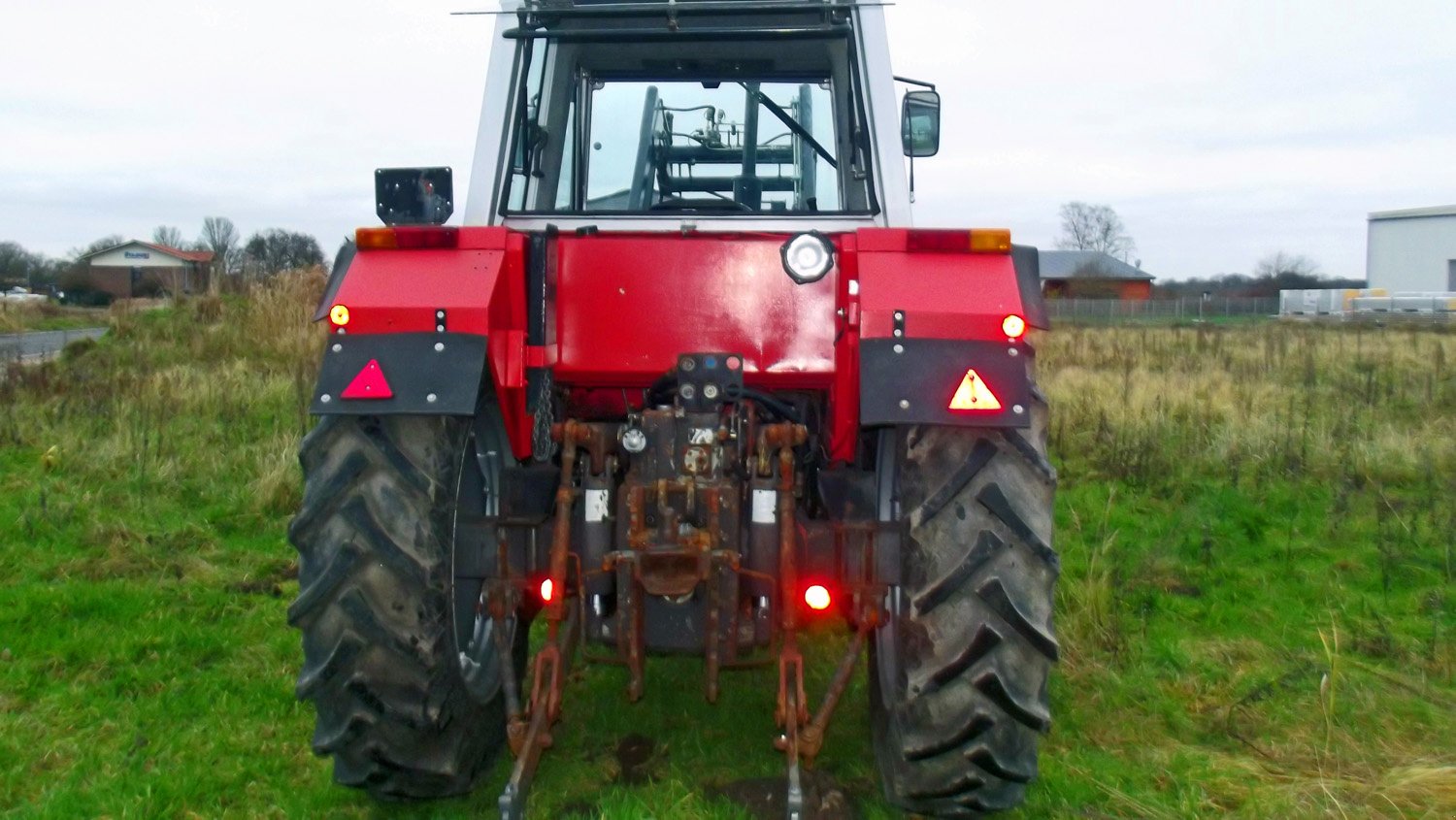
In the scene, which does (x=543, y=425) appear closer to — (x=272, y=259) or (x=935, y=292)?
(x=935, y=292)

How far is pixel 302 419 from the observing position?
30.7 feet

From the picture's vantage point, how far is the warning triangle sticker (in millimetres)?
2775

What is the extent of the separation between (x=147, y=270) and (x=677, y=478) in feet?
108

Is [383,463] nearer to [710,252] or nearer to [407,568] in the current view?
[407,568]

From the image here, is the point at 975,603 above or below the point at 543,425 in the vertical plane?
below

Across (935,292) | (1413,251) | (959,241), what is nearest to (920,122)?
(959,241)

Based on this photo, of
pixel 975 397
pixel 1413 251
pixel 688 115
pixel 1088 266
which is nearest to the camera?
pixel 975 397

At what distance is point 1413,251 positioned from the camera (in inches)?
2224

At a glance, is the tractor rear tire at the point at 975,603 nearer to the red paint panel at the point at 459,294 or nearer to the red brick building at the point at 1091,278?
the red paint panel at the point at 459,294

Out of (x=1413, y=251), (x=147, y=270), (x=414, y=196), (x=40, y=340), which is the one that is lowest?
(x=40, y=340)

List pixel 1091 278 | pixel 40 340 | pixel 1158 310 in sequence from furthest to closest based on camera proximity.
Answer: pixel 1091 278 < pixel 1158 310 < pixel 40 340

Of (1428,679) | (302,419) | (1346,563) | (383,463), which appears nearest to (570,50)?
(383,463)

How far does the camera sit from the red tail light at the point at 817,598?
3094 mm

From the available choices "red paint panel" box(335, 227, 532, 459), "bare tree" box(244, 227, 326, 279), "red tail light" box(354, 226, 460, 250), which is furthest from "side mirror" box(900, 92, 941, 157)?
"bare tree" box(244, 227, 326, 279)
